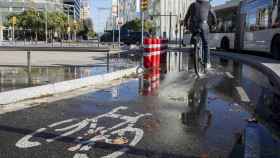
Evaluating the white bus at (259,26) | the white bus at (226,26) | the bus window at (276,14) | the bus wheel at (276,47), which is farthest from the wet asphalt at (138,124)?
the white bus at (226,26)

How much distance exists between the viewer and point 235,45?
2841cm

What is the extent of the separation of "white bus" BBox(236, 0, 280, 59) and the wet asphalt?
33.4 ft

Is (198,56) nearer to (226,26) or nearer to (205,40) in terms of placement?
(205,40)

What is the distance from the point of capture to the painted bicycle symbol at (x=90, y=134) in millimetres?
4344

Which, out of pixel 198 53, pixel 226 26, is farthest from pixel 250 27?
pixel 198 53

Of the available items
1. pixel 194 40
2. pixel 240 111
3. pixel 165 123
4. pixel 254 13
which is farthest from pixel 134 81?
pixel 254 13

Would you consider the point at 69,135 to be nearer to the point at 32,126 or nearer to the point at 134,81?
the point at 32,126

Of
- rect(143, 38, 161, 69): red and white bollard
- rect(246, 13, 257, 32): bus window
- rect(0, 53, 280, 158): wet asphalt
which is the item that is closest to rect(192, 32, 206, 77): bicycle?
rect(143, 38, 161, 69): red and white bollard

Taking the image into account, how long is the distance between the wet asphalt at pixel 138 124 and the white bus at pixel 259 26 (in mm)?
10191

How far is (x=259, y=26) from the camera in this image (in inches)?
837

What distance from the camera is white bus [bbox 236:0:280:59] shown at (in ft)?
59.2

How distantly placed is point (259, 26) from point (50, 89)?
15.8 m

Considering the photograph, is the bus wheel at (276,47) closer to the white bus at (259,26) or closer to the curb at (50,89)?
the white bus at (259,26)

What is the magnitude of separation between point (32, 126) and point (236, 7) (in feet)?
82.1
